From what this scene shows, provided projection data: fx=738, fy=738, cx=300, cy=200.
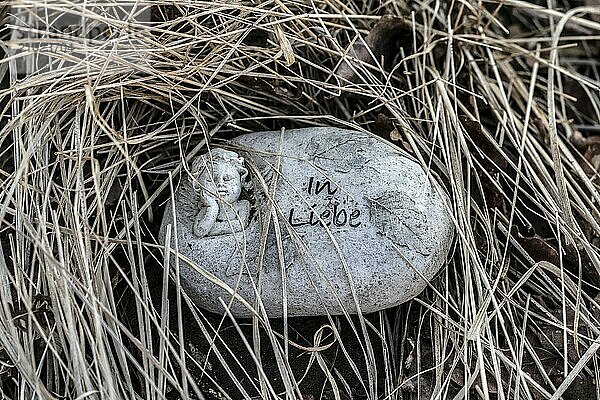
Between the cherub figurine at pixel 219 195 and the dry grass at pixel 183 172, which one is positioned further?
the cherub figurine at pixel 219 195

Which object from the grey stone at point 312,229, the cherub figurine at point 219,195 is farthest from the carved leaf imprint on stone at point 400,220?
the cherub figurine at point 219,195

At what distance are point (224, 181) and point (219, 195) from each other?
1.4 inches

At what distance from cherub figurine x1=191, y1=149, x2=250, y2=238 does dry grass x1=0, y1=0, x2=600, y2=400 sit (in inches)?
2.9

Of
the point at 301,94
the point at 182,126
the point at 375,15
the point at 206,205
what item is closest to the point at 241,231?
the point at 206,205

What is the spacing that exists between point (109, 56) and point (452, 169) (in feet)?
2.69

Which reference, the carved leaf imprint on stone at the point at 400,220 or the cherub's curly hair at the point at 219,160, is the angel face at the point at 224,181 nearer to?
the cherub's curly hair at the point at 219,160

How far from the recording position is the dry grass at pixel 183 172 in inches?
58.9

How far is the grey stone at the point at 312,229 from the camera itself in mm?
1570

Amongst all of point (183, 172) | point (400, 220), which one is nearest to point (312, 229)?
point (400, 220)

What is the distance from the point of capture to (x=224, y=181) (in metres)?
1.62

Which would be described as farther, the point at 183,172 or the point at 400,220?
the point at 183,172

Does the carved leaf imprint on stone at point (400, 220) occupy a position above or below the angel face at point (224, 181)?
below

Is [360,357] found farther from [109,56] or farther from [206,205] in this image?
[109,56]

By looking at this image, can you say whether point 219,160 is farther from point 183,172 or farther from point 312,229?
point 312,229
